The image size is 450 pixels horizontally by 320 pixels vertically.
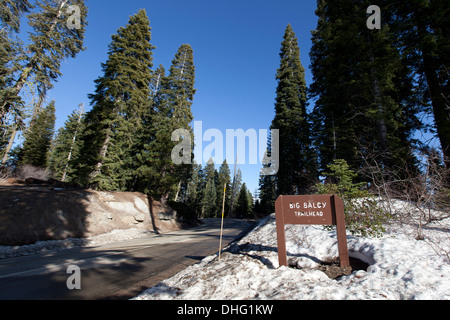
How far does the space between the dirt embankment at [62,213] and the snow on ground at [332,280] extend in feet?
31.6

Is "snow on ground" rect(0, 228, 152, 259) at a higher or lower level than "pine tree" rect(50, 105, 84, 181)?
lower

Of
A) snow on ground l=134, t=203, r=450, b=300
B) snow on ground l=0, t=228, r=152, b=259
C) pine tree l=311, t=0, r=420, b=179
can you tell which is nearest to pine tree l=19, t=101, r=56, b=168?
snow on ground l=0, t=228, r=152, b=259

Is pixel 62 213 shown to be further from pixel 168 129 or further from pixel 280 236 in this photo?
pixel 280 236

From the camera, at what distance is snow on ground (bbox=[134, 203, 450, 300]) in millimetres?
2711

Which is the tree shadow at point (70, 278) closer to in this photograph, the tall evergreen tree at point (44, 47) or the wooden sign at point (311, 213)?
the wooden sign at point (311, 213)

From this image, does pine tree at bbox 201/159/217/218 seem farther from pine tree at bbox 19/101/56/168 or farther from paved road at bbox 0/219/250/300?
paved road at bbox 0/219/250/300

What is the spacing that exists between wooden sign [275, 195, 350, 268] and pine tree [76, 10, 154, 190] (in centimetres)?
1522

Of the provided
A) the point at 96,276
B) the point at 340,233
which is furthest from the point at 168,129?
the point at 340,233

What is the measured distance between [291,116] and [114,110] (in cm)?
1842
